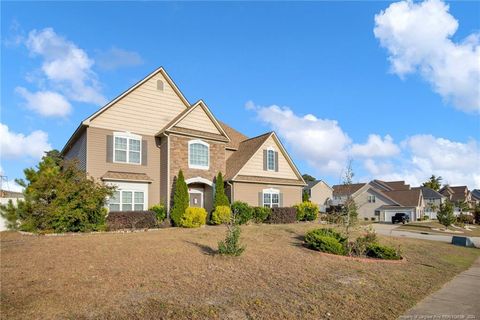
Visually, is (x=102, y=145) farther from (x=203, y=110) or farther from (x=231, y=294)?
(x=231, y=294)

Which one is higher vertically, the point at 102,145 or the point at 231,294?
the point at 102,145

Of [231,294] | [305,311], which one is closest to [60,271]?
[231,294]

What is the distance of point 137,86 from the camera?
22.5 meters

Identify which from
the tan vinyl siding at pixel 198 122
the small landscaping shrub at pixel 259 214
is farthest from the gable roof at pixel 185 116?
the small landscaping shrub at pixel 259 214

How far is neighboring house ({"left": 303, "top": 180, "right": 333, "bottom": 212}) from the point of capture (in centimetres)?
7050

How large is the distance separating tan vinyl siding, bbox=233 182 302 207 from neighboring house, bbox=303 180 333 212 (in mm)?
42784

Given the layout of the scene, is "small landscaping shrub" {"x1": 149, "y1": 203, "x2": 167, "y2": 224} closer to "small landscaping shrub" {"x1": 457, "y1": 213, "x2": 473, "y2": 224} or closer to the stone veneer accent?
the stone veneer accent

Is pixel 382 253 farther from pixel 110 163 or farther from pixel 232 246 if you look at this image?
pixel 110 163

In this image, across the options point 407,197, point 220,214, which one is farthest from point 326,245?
Answer: point 407,197

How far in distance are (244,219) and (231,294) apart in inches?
627

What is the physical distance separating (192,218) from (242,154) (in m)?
8.16

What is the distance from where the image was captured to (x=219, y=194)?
23172mm

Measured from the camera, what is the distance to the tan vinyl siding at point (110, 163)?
66.9 ft

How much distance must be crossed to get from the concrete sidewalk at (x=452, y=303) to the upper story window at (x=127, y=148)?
698 inches
